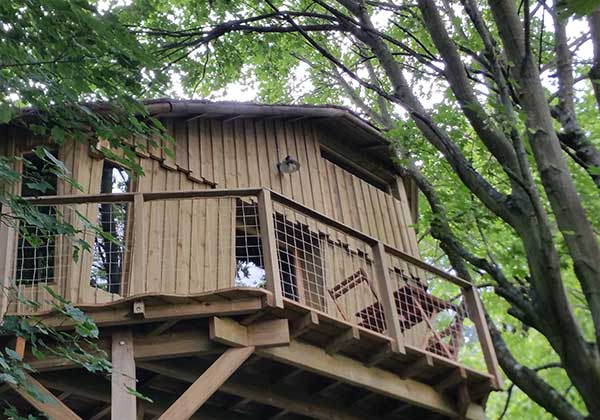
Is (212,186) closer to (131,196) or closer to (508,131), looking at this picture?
(131,196)

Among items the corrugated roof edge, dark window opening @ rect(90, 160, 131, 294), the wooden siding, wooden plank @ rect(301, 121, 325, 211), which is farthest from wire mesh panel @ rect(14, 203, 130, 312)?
wooden plank @ rect(301, 121, 325, 211)

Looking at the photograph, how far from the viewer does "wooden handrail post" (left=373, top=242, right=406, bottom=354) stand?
6788 millimetres

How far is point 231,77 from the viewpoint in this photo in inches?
464

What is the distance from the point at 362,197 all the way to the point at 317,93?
6.00m

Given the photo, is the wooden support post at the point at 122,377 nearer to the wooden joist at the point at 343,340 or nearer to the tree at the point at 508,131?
the wooden joist at the point at 343,340

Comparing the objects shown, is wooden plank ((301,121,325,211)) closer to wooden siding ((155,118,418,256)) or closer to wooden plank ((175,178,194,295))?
wooden siding ((155,118,418,256))

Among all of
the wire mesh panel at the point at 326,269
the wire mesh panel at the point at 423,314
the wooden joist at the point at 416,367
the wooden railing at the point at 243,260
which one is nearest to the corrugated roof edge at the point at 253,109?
the wooden railing at the point at 243,260

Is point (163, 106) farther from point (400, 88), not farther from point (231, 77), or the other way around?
point (231, 77)

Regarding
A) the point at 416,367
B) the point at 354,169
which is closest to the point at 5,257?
the point at 416,367

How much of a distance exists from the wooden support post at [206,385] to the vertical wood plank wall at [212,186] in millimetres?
1638

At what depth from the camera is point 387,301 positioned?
693cm

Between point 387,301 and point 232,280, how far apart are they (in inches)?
71.5

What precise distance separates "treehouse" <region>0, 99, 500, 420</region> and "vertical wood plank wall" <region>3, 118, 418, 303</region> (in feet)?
0.06

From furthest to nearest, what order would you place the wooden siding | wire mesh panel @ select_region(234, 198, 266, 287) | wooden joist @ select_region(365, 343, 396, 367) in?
the wooden siding
wire mesh panel @ select_region(234, 198, 266, 287)
wooden joist @ select_region(365, 343, 396, 367)
